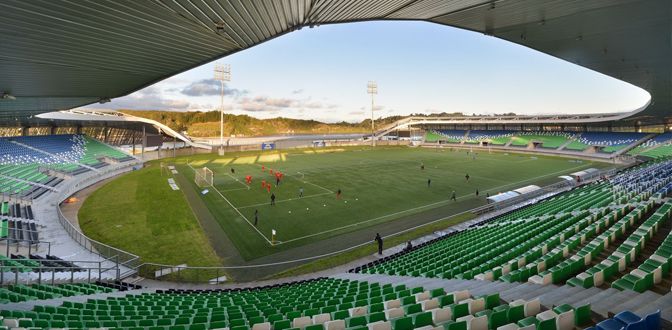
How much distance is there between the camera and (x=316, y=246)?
65.9 feet

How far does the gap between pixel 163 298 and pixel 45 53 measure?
975 cm

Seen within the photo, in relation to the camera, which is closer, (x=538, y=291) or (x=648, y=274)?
(x=648, y=274)

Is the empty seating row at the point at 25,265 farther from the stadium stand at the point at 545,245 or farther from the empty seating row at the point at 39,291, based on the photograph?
the stadium stand at the point at 545,245

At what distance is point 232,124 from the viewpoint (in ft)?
504

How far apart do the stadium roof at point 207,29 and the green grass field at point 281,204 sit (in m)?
9.53

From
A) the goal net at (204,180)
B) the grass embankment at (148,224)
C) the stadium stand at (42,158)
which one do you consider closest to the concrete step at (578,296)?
the grass embankment at (148,224)

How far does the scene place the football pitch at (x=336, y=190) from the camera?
2327 cm

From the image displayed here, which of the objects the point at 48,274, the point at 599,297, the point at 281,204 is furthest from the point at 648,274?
the point at 281,204

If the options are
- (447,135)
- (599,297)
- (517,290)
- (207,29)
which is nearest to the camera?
(599,297)

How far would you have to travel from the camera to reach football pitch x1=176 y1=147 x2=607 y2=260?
76.3 feet

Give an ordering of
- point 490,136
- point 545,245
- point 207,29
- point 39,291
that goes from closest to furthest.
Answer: point 39,291, point 545,245, point 207,29, point 490,136

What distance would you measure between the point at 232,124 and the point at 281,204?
132548 mm

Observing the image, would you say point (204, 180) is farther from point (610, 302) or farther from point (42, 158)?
point (610, 302)

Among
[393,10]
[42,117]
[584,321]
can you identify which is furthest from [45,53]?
[42,117]
